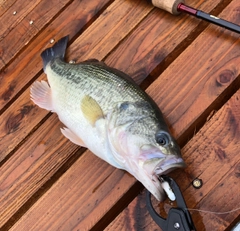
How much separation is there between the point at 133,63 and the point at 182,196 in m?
0.83

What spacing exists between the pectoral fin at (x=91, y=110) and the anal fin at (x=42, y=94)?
1.02ft

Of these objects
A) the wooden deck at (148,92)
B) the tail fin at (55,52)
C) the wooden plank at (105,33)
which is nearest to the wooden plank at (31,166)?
the wooden deck at (148,92)

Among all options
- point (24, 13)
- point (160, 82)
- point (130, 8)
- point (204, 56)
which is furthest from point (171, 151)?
point (24, 13)

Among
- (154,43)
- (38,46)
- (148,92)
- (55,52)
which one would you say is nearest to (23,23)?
(38,46)

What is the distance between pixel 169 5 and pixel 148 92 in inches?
19.4

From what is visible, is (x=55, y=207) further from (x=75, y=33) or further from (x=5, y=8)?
(x=5, y=8)

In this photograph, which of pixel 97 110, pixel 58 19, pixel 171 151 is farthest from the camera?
pixel 58 19

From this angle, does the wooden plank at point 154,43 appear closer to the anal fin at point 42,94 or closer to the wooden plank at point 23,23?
the anal fin at point 42,94

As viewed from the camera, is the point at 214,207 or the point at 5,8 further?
the point at 5,8

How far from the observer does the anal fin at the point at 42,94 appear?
2066 millimetres

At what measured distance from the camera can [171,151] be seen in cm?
158

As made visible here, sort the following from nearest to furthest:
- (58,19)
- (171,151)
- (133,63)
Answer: (171,151) < (133,63) < (58,19)

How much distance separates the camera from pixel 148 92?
6.46 feet

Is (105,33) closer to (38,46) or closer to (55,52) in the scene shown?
(55,52)
